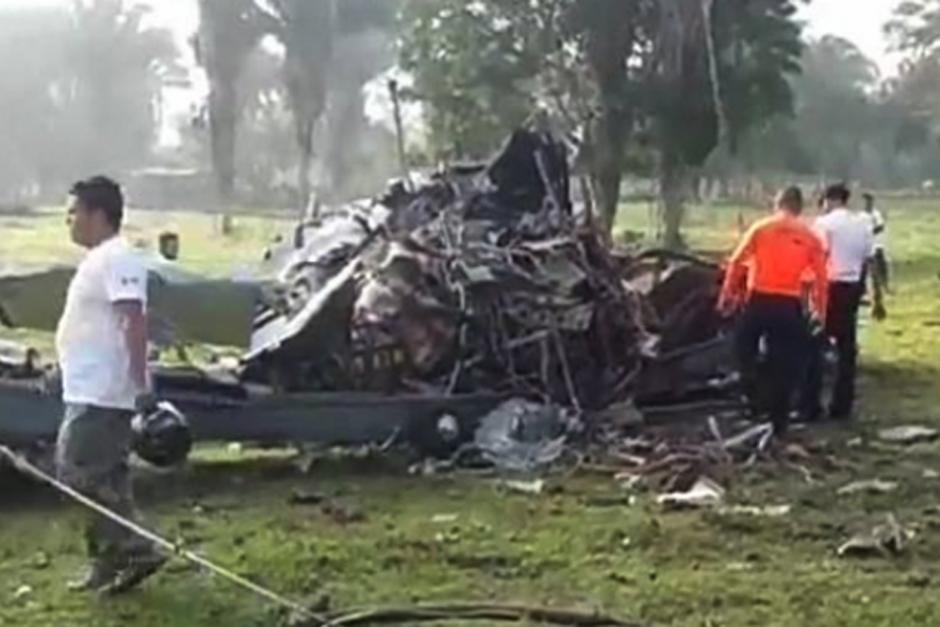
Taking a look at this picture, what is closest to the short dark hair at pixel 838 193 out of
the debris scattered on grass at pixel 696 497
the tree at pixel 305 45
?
the debris scattered on grass at pixel 696 497

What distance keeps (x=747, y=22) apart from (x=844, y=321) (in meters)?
17.5

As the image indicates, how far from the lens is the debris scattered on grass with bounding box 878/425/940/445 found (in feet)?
39.2

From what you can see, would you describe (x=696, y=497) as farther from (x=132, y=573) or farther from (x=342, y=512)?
(x=132, y=573)

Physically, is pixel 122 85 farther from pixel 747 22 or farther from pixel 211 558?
pixel 211 558

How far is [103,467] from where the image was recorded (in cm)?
730

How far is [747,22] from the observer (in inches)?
1172

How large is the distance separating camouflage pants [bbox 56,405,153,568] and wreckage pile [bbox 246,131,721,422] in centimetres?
349

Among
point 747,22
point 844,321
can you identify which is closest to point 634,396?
point 844,321

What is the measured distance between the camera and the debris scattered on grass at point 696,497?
9.43 meters

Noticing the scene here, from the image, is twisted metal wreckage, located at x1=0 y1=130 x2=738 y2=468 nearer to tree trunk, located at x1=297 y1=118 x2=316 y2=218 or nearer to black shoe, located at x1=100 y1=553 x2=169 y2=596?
black shoe, located at x1=100 y1=553 x2=169 y2=596

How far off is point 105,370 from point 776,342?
5.65 metres

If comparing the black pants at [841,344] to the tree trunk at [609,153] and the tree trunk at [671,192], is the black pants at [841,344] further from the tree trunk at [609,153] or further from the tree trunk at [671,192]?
the tree trunk at [671,192]

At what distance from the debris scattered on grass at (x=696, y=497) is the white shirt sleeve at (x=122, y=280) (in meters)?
3.34

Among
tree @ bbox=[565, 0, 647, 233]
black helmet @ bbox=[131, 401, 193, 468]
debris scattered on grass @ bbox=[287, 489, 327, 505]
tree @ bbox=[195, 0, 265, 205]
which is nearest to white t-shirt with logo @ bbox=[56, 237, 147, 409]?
black helmet @ bbox=[131, 401, 193, 468]
